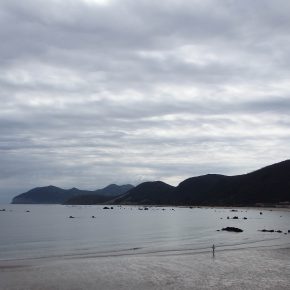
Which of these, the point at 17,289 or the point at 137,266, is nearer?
the point at 17,289

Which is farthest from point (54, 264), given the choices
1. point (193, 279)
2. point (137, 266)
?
point (193, 279)

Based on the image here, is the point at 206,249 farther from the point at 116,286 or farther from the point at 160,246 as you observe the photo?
the point at 116,286

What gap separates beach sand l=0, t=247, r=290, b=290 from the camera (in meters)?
35.6

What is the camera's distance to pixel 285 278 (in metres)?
37.7

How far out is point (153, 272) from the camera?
135 feet

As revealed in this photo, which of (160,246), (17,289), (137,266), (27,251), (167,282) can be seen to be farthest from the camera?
(160,246)

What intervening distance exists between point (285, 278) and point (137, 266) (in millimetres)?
14542

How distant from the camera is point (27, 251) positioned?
200 ft

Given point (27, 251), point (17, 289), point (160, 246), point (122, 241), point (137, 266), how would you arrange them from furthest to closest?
point (122, 241) → point (160, 246) → point (27, 251) → point (137, 266) → point (17, 289)

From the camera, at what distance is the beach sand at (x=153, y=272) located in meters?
35.6

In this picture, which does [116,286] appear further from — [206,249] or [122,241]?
[122,241]

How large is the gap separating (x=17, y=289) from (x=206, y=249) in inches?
1293

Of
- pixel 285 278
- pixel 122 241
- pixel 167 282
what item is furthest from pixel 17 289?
pixel 122 241

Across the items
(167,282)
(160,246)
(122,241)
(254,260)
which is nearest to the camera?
(167,282)
